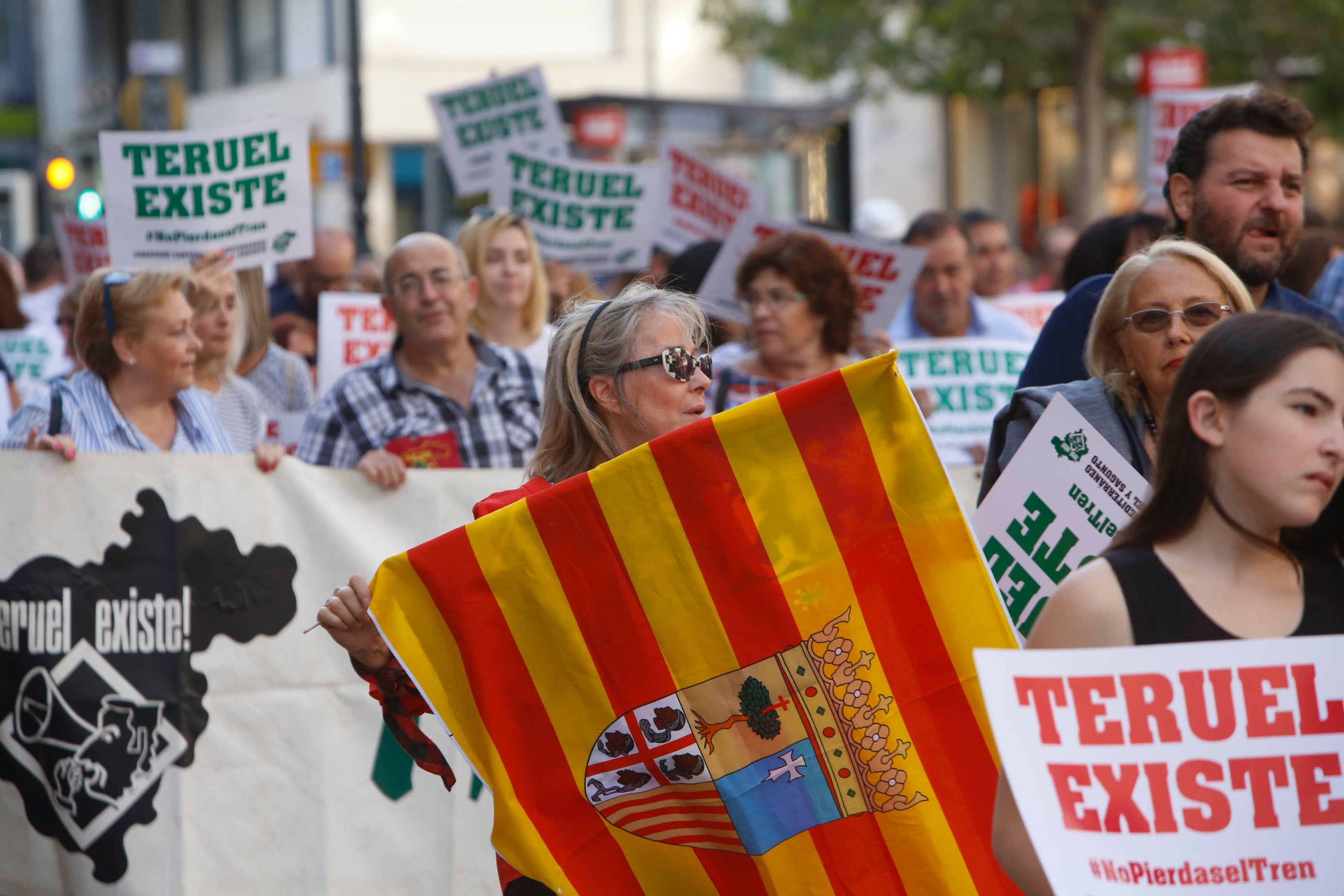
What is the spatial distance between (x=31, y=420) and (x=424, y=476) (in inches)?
48.4

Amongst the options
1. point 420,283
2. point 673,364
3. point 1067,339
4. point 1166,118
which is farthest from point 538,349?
point 1166,118

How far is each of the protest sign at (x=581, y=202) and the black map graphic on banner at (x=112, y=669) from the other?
150 inches

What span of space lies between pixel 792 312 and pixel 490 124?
3.57 m

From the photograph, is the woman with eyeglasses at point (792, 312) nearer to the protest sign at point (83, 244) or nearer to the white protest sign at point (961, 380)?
the white protest sign at point (961, 380)

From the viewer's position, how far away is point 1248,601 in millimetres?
2227

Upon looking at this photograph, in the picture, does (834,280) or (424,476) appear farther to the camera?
(834,280)

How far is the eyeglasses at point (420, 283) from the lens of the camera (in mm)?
5488

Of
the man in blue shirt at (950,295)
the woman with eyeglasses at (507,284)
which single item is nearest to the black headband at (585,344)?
the woman with eyeglasses at (507,284)

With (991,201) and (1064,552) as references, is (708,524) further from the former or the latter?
(991,201)

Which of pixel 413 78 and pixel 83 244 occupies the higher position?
pixel 413 78

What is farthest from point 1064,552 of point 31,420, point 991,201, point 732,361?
point 991,201

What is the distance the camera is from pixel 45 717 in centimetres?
448

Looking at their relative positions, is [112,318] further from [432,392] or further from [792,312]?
[792,312]

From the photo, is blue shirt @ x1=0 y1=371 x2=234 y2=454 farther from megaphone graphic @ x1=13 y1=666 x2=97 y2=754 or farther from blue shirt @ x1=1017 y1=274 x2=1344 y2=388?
blue shirt @ x1=1017 y1=274 x2=1344 y2=388
